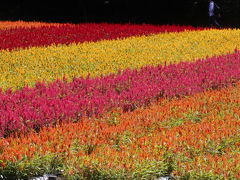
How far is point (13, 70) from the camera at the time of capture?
416 inches

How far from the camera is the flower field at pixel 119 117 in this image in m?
5.08

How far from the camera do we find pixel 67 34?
16.2 m

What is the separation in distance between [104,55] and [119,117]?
18.4ft

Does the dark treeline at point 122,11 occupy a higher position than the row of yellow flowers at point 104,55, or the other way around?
the row of yellow flowers at point 104,55

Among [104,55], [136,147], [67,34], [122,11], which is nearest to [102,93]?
[136,147]

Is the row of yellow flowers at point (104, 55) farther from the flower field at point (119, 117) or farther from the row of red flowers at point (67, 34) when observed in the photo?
the row of red flowers at point (67, 34)

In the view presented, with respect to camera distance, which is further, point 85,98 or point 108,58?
point 108,58

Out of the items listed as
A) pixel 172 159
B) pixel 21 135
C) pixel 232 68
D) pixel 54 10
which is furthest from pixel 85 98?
pixel 54 10

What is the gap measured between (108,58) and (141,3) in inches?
773

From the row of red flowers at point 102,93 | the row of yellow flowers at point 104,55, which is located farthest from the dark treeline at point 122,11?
the row of red flowers at point 102,93

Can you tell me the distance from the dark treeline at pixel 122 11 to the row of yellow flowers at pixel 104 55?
11.0m

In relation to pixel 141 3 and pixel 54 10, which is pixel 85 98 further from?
pixel 54 10

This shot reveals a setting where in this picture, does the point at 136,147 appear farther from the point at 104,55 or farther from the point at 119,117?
the point at 104,55

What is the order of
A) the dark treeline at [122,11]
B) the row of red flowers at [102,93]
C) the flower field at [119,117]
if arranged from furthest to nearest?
the dark treeline at [122,11]
the row of red flowers at [102,93]
the flower field at [119,117]
